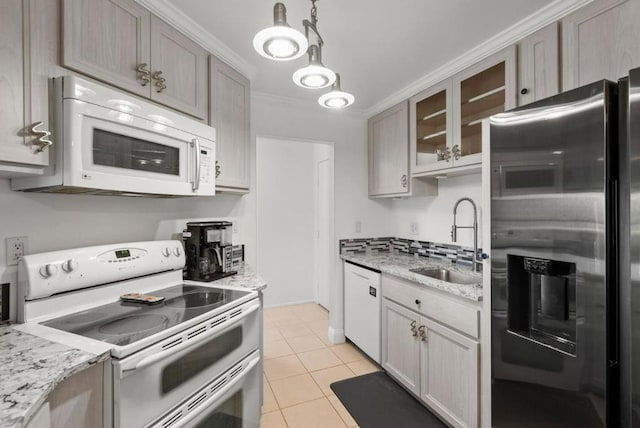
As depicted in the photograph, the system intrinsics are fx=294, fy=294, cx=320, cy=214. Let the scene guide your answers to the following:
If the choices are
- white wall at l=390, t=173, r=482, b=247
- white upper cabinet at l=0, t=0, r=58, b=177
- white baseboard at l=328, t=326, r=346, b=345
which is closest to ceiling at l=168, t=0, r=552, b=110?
white upper cabinet at l=0, t=0, r=58, b=177

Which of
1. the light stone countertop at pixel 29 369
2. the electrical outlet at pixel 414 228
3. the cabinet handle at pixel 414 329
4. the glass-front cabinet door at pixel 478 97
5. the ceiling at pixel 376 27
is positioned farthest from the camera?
the electrical outlet at pixel 414 228

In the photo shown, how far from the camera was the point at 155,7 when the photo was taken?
4.90 feet

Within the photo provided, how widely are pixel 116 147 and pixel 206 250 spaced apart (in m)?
0.81

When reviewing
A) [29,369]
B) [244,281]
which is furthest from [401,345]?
[29,369]

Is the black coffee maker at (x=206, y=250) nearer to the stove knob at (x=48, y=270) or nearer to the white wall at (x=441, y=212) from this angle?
the stove knob at (x=48, y=270)

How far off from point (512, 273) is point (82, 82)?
6.44ft

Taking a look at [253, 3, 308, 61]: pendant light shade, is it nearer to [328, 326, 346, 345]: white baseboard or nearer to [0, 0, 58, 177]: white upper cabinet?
[0, 0, 58, 177]: white upper cabinet

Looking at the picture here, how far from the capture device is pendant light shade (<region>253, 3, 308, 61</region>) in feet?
3.43

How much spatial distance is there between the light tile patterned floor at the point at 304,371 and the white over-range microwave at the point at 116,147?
1.57m

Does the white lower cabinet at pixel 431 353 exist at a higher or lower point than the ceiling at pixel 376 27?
lower

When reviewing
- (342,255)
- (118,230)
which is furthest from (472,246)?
(118,230)

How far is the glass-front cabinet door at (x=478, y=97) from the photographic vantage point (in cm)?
175

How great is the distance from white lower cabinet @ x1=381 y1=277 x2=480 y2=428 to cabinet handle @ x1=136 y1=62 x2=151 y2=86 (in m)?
2.00

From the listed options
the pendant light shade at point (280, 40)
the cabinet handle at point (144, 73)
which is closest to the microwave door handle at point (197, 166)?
the cabinet handle at point (144, 73)
